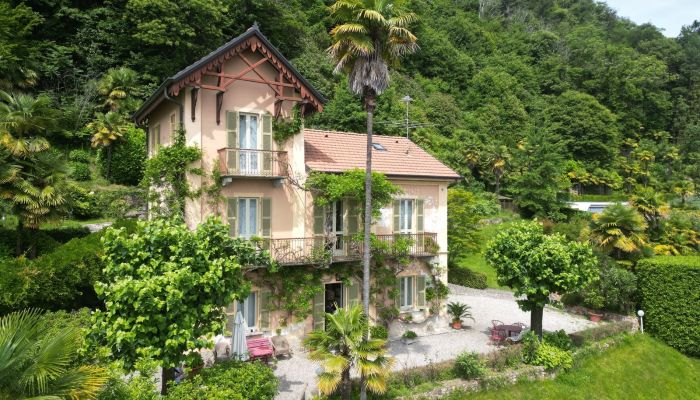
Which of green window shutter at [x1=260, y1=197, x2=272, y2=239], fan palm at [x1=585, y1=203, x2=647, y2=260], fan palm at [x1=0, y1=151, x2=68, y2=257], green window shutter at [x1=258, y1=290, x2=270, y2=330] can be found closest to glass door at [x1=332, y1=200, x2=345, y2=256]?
green window shutter at [x1=260, y1=197, x2=272, y2=239]

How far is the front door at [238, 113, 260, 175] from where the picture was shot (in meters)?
16.1

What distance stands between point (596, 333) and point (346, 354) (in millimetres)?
12883

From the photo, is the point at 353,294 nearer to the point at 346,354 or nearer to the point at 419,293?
the point at 419,293

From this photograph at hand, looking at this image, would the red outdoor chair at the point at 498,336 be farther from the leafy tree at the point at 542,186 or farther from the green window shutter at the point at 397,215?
the leafy tree at the point at 542,186

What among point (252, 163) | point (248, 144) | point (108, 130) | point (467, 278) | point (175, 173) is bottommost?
point (467, 278)

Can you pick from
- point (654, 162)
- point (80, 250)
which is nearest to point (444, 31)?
point (654, 162)

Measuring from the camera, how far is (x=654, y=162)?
213ft

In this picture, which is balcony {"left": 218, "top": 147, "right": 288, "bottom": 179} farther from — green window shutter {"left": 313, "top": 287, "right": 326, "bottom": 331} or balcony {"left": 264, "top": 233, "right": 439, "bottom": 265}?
green window shutter {"left": 313, "top": 287, "right": 326, "bottom": 331}

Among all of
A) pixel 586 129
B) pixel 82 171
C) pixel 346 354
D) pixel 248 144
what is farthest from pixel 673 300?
pixel 586 129

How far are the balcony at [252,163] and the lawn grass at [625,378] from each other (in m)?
9.75

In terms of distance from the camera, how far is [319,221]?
711 inches

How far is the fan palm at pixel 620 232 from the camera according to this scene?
898 inches

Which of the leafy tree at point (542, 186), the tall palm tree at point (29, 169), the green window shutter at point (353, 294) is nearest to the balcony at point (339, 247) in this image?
the green window shutter at point (353, 294)

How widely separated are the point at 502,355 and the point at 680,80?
89808 mm
